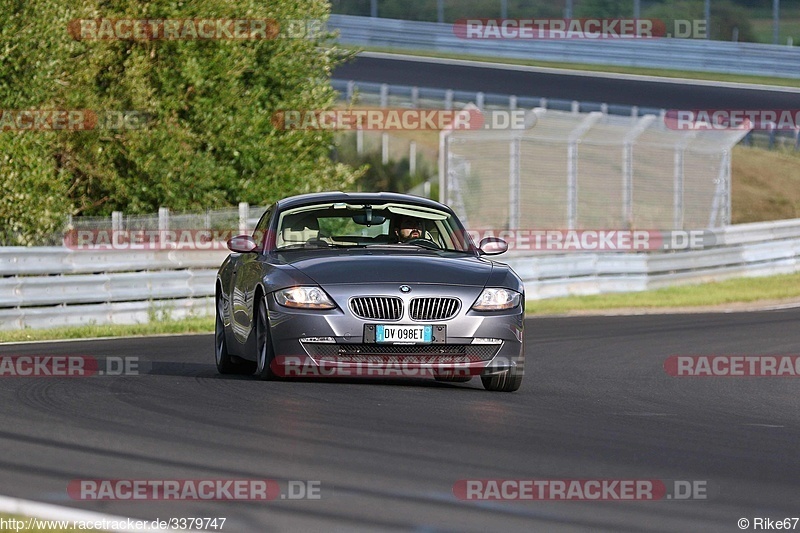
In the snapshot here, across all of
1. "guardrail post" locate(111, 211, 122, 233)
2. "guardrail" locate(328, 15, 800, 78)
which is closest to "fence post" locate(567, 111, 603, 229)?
"guardrail post" locate(111, 211, 122, 233)

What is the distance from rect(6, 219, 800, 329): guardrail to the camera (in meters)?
18.7

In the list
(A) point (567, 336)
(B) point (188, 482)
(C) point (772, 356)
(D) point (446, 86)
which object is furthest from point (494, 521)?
(D) point (446, 86)

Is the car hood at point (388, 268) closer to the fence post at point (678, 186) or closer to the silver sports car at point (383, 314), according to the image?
the silver sports car at point (383, 314)

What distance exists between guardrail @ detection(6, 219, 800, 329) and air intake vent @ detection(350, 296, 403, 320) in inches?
348

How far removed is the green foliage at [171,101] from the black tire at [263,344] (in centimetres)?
1329

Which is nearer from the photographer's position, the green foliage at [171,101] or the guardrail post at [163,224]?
the guardrail post at [163,224]

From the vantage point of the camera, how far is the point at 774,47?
A: 43.1 m

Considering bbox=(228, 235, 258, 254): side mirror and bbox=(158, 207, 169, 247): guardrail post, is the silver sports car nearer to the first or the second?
bbox=(228, 235, 258, 254): side mirror

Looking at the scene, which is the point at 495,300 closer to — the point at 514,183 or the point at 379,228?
the point at 379,228

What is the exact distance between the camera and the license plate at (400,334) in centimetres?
1053

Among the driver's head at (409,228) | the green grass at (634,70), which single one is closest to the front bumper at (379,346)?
the driver's head at (409,228)

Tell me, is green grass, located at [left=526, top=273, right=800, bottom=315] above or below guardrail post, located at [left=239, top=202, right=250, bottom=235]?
below

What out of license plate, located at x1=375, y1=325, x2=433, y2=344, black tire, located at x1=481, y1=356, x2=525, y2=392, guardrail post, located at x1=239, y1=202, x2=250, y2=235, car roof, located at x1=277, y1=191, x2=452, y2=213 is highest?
car roof, located at x1=277, y1=191, x2=452, y2=213

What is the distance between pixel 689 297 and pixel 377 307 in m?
17.2
